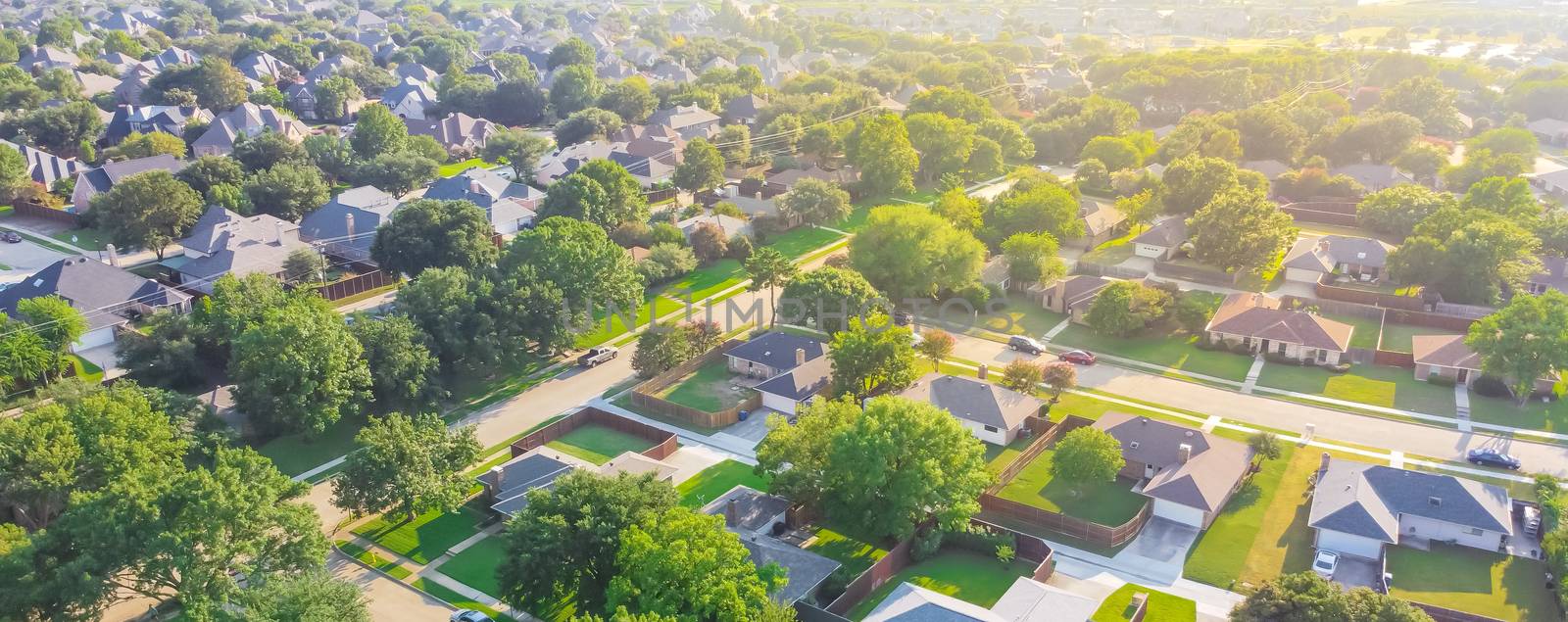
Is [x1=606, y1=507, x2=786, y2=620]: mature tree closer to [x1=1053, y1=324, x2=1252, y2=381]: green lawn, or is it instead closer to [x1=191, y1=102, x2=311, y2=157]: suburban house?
[x1=1053, y1=324, x2=1252, y2=381]: green lawn

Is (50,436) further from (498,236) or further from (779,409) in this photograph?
(498,236)

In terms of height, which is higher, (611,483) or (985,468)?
(611,483)

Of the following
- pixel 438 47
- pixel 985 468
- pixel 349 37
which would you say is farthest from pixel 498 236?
pixel 349 37

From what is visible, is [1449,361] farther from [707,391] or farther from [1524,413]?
[707,391]

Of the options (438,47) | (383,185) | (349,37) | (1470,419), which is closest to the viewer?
(1470,419)

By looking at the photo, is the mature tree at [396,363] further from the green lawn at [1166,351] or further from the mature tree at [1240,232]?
the mature tree at [1240,232]

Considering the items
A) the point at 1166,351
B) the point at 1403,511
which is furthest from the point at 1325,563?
the point at 1166,351

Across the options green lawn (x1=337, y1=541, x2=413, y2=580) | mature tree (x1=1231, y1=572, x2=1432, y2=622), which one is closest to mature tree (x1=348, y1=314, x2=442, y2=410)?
green lawn (x1=337, y1=541, x2=413, y2=580)
